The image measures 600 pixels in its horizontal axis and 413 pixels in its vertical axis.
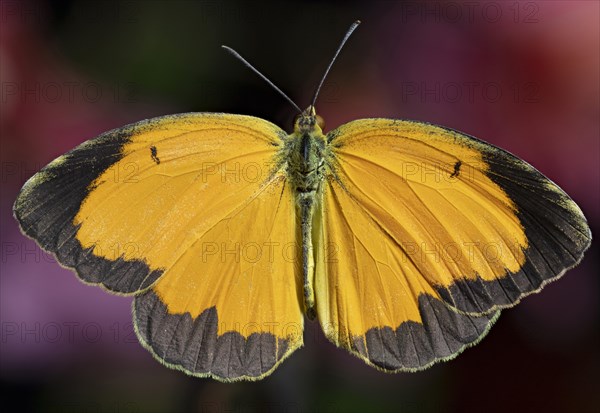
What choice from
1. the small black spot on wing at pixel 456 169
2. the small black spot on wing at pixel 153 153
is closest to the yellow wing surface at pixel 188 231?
the small black spot on wing at pixel 153 153

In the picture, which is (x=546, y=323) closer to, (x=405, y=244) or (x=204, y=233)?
(x=405, y=244)

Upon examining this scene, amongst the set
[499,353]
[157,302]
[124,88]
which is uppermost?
[124,88]

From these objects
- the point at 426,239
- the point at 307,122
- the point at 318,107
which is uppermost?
the point at 318,107

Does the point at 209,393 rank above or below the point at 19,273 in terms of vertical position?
below

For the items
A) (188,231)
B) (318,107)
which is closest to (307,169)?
(188,231)

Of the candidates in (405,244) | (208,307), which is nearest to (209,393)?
(208,307)

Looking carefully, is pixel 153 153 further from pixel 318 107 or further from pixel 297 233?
pixel 318 107

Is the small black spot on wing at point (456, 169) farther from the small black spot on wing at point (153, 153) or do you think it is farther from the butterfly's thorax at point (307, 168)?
the small black spot on wing at point (153, 153)
